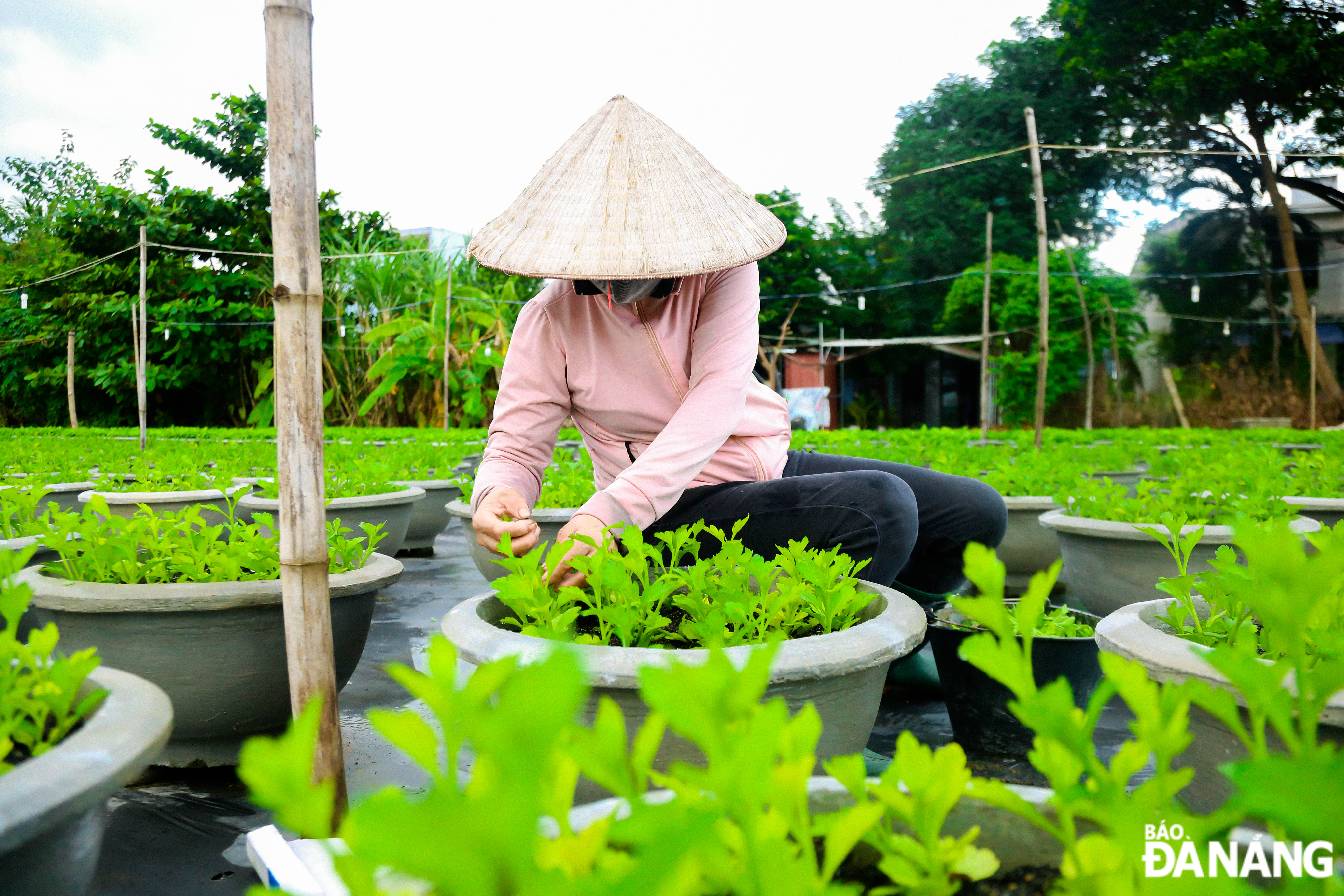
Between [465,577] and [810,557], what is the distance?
3.02m

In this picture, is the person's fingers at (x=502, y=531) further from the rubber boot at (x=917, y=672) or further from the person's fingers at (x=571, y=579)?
the rubber boot at (x=917, y=672)

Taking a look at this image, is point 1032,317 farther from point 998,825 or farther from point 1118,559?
point 998,825

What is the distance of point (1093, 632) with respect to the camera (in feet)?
6.75

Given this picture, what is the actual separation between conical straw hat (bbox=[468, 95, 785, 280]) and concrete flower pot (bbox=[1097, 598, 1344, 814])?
1.04m

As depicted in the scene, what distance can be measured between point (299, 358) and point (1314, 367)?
19096 mm

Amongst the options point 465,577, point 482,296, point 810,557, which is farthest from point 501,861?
point 482,296

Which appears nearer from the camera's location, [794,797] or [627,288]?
[794,797]

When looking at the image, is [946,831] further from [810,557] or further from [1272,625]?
[810,557]

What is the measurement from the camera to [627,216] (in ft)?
6.05

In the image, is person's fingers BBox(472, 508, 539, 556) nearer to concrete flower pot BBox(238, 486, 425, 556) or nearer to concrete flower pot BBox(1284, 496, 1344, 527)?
concrete flower pot BBox(238, 486, 425, 556)

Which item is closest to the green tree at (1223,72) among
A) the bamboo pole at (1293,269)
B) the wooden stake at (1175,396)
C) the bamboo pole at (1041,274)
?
the bamboo pole at (1293,269)

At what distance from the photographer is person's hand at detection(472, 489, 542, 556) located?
1.69 m

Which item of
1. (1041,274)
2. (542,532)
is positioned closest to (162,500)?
(542,532)

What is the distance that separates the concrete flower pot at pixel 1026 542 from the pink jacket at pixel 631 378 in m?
2.01
